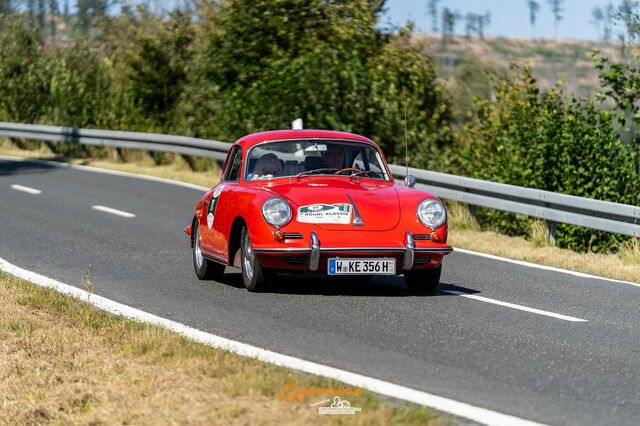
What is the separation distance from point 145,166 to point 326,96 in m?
5.48

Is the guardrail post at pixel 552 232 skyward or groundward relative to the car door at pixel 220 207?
groundward

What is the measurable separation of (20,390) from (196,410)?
1.39 m

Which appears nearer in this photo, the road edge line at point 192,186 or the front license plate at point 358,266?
the front license plate at point 358,266

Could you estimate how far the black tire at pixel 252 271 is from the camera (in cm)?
1050

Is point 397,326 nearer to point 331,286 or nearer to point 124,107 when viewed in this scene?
point 331,286

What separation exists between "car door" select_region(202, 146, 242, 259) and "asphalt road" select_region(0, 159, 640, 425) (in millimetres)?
372

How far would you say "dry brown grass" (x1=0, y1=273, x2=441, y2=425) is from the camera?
5.73 metres

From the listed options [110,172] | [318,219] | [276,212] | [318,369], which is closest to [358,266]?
[318,219]

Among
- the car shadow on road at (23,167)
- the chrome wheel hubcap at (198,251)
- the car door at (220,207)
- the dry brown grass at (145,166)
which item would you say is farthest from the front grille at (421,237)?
the car shadow on road at (23,167)

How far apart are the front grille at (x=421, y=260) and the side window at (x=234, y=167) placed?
2060 mm

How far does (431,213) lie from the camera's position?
10617 millimetres

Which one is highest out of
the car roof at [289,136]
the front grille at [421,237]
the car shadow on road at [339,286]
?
the car roof at [289,136]

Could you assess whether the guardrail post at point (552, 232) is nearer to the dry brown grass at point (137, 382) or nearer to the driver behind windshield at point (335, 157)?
the driver behind windshield at point (335, 157)

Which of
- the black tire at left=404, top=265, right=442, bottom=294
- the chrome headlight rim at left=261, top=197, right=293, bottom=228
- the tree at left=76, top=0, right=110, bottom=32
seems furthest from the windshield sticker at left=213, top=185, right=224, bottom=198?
the tree at left=76, top=0, right=110, bottom=32
